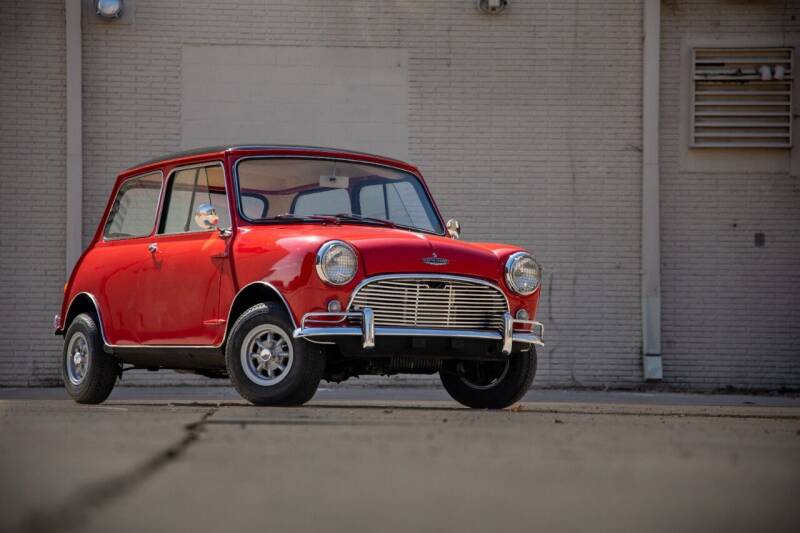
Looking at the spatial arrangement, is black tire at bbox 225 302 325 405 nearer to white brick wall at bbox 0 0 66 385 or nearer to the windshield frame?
the windshield frame

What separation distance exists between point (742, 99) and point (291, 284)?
9317 millimetres

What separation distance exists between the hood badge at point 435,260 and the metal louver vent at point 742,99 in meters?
8.18

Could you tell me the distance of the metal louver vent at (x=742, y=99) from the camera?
15.6m

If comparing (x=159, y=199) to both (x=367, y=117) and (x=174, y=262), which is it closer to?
(x=174, y=262)

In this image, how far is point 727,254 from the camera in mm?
15555

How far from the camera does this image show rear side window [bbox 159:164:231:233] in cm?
877

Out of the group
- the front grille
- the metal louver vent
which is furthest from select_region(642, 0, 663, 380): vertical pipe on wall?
the front grille

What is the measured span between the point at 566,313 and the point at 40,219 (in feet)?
19.7

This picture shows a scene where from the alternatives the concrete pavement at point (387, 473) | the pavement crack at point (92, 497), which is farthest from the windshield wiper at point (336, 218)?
the pavement crack at point (92, 497)

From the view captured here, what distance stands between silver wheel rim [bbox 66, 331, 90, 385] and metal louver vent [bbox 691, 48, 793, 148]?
27.2 ft

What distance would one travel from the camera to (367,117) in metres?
15.4

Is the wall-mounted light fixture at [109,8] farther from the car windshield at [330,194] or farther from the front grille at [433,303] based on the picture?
the front grille at [433,303]

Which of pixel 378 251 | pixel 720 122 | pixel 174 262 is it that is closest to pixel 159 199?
pixel 174 262

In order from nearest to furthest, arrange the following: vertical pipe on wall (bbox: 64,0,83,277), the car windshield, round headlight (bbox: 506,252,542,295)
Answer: round headlight (bbox: 506,252,542,295), the car windshield, vertical pipe on wall (bbox: 64,0,83,277)
